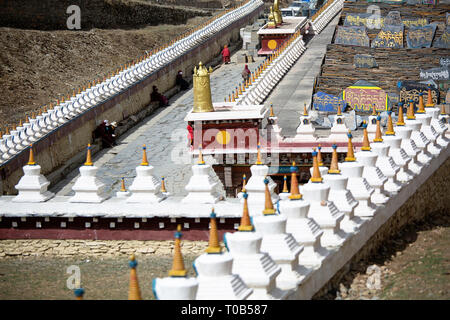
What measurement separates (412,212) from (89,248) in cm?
595

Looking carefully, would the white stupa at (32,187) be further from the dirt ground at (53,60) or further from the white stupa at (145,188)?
the dirt ground at (53,60)

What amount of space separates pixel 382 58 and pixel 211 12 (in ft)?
87.0

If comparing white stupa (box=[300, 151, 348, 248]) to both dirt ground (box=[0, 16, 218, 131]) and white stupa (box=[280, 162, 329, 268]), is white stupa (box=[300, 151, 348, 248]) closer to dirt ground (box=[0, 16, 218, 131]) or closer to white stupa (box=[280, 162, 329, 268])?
white stupa (box=[280, 162, 329, 268])

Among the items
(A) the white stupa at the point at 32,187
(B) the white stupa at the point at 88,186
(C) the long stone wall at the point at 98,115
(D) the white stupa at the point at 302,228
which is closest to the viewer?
(D) the white stupa at the point at 302,228

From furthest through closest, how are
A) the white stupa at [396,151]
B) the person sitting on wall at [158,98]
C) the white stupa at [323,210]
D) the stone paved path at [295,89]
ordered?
the person sitting on wall at [158,98] → the stone paved path at [295,89] → the white stupa at [396,151] → the white stupa at [323,210]

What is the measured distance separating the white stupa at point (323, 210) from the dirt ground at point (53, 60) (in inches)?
634

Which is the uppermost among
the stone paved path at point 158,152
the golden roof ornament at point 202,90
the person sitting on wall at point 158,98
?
the golden roof ornament at point 202,90

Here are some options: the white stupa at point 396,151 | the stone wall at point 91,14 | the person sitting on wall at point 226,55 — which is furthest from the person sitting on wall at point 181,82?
the white stupa at point 396,151

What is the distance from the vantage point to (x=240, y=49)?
3941 cm

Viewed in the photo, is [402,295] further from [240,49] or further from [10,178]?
[240,49]

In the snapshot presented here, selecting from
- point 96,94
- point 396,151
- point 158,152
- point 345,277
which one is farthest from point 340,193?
point 96,94

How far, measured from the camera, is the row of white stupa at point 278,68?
23.8 meters

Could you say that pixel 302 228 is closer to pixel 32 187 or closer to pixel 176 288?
pixel 176 288
